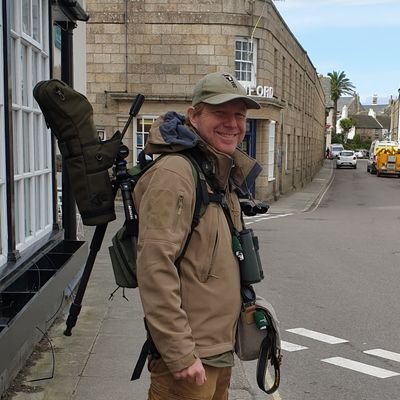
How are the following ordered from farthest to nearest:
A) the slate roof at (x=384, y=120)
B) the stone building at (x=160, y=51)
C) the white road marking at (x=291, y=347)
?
the slate roof at (x=384, y=120) < the stone building at (x=160, y=51) < the white road marking at (x=291, y=347)

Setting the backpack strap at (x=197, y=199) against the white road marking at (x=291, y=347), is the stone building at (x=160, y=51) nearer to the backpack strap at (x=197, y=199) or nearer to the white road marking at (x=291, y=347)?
the white road marking at (x=291, y=347)

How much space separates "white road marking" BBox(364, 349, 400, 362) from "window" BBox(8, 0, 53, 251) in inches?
130

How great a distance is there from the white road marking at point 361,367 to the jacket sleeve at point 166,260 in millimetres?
3301

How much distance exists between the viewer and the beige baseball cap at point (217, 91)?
2.59m

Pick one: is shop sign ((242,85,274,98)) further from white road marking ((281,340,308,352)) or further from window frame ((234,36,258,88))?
white road marking ((281,340,308,352))

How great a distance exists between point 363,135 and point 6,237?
13614cm

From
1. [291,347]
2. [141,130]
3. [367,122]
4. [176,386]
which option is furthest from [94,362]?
[367,122]

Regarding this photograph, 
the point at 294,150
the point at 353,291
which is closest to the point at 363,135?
the point at 294,150

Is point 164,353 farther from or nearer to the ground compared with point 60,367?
farther from the ground

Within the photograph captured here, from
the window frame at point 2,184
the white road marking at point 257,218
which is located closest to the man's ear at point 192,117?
the window frame at point 2,184

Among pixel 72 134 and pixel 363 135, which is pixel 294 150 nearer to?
pixel 72 134

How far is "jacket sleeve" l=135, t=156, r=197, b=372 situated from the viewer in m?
2.33

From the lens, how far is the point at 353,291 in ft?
27.6

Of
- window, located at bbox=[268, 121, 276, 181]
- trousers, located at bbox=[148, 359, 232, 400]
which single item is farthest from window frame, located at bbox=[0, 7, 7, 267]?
window, located at bbox=[268, 121, 276, 181]
